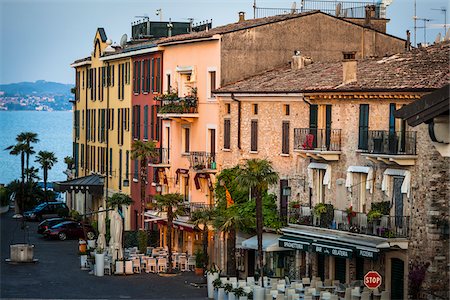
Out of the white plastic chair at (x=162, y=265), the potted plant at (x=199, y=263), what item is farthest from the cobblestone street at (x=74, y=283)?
the white plastic chair at (x=162, y=265)

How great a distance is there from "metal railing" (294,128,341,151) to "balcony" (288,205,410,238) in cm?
246

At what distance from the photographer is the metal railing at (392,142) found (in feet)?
134

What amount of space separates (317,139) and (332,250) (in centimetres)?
606

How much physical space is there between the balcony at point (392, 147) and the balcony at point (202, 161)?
15139 mm

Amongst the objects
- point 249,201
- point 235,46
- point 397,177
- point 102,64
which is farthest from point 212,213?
point 102,64

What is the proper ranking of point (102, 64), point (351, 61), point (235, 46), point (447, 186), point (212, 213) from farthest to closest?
point (102, 64)
point (235, 46)
point (212, 213)
point (351, 61)
point (447, 186)

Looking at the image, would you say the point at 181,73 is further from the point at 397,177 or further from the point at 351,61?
the point at 397,177

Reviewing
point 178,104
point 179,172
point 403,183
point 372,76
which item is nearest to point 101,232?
point 179,172

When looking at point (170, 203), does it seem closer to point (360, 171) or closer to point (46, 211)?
point (360, 171)

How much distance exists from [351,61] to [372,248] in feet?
27.5

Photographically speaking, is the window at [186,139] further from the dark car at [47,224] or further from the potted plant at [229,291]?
the potted plant at [229,291]

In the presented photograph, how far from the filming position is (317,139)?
1900 inches

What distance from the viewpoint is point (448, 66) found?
4219cm

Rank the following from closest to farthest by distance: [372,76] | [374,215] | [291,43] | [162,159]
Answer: [374,215], [372,76], [291,43], [162,159]
